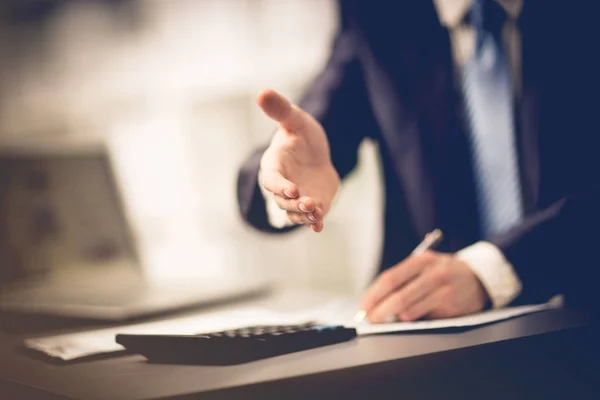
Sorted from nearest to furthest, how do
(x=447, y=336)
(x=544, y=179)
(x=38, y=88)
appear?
(x=447, y=336) → (x=544, y=179) → (x=38, y=88)

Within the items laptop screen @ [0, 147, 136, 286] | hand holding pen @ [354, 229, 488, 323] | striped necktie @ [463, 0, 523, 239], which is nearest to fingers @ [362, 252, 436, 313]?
hand holding pen @ [354, 229, 488, 323]

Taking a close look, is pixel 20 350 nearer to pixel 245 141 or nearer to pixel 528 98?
pixel 528 98

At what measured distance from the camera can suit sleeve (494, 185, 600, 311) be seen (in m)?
0.84

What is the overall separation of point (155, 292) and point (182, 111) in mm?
1251

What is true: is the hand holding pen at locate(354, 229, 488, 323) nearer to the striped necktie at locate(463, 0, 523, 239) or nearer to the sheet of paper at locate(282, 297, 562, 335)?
the sheet of paper at locate(282, 297, 562, 335)

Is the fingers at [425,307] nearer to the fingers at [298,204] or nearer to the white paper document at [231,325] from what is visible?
the white paper document at [231,325]

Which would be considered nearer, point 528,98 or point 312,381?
point 312,381

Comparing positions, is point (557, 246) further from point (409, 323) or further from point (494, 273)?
point (409, 323)

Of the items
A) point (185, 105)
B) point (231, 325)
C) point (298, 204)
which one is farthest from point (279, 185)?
point (185, 105)

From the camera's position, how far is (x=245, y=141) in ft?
7.20

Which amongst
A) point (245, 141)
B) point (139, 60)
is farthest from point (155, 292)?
point (139, 60)

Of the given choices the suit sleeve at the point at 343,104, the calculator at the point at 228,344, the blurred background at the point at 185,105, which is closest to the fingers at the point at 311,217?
the calculator at the point at 228,344

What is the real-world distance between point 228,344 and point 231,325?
5.7 inches

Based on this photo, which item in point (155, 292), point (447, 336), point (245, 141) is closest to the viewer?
point (447, 336)
